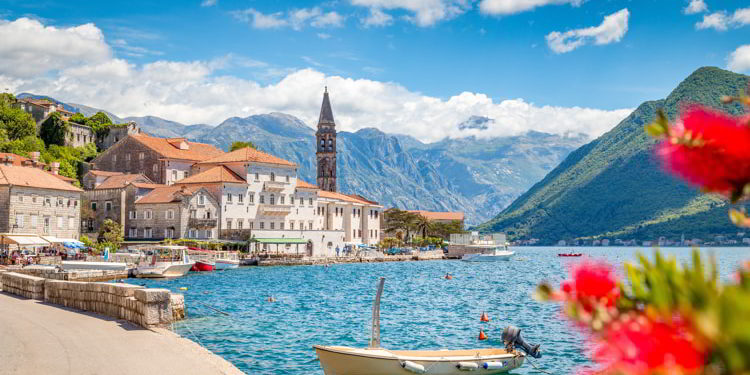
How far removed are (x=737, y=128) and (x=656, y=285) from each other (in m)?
0.76

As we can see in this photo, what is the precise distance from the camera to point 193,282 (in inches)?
2266

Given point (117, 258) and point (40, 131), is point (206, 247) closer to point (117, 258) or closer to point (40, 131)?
point (117, 258)

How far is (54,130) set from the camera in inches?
4235

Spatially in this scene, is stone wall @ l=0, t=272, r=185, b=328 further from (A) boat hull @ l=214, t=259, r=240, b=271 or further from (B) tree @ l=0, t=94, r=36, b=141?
(B) tree @ l=0, t=94, r=36, b=141

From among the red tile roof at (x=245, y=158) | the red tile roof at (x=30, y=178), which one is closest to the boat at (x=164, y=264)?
the red tile roof at (x=30, y=178)

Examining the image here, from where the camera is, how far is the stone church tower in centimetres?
13550

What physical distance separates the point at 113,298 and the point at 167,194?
66.5m

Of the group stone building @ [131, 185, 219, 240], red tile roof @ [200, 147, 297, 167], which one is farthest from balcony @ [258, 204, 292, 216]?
stone building @ [131, 185, 219, 240]

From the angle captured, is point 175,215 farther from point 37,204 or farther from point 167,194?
point 37,204

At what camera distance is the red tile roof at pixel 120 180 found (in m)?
89.2

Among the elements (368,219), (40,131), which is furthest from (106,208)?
(368,219)

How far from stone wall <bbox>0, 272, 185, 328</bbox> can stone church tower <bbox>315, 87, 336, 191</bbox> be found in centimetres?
10510

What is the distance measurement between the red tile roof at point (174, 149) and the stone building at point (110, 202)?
927cm

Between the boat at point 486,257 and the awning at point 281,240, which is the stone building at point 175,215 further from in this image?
the boat at point 486,257
